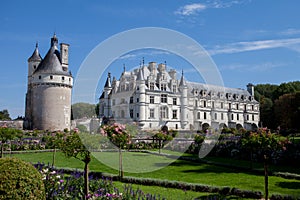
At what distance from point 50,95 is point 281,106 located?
28.3m

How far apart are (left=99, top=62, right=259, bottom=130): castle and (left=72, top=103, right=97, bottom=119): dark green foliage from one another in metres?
11.9

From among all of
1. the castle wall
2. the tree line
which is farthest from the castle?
the castle wall

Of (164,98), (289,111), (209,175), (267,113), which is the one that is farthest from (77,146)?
(267,113)

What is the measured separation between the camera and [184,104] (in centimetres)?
2969

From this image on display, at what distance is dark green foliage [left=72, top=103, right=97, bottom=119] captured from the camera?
769cm

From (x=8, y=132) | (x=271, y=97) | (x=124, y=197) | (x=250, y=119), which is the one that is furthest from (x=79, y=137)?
(x=271, y=97)

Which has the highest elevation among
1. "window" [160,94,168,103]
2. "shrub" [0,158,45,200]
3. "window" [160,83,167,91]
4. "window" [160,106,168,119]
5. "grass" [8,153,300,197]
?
"window" [160,83,167,91]

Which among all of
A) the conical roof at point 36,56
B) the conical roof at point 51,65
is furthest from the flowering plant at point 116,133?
the conical roof at point 36,56

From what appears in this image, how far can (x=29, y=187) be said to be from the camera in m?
4.27

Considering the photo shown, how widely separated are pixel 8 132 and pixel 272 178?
10.7 m

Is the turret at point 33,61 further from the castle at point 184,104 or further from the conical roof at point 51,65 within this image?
the castle at point 184,104

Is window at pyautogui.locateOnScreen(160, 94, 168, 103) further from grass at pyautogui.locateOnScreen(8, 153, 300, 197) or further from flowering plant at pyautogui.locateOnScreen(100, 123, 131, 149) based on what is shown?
flowering plant at pyautogui.locateOnScreen(100, 123, 131, 149)

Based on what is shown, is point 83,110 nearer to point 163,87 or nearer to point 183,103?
point 183,103

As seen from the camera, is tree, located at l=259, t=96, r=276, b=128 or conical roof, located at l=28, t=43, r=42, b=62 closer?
conical roof, located at l=28, t=43, r=42, b=62
